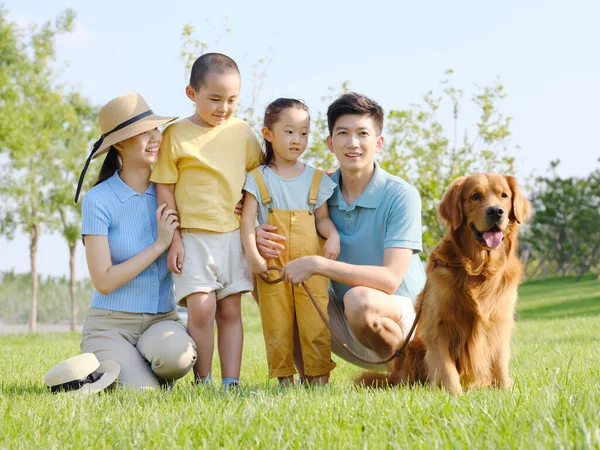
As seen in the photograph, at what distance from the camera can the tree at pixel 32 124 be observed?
16453 millimetres

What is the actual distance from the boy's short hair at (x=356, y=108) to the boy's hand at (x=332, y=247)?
2.42 feet

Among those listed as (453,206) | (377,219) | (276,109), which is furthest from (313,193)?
(453,206)

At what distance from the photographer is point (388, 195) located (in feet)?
13.6

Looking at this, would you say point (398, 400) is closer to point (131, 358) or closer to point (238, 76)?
point (131, 358)

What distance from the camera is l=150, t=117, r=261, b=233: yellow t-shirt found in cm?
405

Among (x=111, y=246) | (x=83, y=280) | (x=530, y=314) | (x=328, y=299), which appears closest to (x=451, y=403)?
(x=328, y=299)

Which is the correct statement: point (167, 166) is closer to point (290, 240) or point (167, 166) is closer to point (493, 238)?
point (290, 240)

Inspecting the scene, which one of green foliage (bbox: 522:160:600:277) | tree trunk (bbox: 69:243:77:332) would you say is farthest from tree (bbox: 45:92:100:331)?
green foliage (bbox: 522:160:600:277)

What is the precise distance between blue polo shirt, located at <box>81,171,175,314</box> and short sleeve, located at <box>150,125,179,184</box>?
175 mm

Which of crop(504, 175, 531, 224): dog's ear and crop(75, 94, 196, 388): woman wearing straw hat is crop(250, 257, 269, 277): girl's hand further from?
crop(504, 175, 531, 224): dog's ear

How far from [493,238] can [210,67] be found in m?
1.94

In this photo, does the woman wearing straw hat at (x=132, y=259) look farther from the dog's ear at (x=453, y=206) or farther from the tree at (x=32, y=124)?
the tree at (x=32, y=124)

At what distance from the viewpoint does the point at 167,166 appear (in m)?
4.12

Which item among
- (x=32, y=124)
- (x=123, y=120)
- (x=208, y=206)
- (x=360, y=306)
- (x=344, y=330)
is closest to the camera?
(x=360, y=306)
